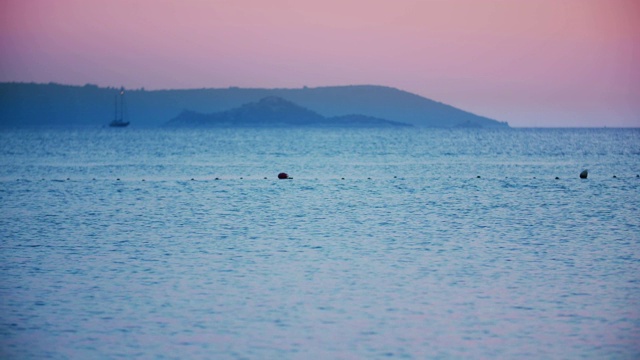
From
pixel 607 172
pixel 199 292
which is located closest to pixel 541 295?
pixel 199 292

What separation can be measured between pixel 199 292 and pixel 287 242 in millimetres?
6211

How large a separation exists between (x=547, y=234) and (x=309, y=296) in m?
10.2

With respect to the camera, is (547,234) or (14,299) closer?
(14,299)

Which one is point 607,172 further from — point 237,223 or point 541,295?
point 541,295

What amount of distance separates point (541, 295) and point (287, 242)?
8.00 meters

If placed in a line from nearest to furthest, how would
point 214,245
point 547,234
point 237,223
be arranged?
1. point 214,245
2. point 547,234
3. point 237,223

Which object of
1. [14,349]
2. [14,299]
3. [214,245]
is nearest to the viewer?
[14,349]

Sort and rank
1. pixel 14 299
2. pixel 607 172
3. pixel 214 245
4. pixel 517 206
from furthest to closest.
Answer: pixel 607 172 < pixel 517 206 < pixel 214 245 < pixel 14 299

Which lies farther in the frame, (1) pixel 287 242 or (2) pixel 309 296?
(1) pixel 287 242

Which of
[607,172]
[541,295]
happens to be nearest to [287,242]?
[541,295]

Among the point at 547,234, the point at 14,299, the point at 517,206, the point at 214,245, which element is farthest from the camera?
the point at 517,206

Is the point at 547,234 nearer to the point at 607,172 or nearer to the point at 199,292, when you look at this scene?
the point at 199,292

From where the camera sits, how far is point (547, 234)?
2156 centimetres

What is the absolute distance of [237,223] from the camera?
80.1 ft
